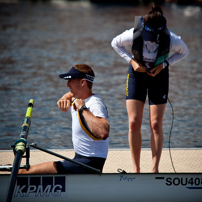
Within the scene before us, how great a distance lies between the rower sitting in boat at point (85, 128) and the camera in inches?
155

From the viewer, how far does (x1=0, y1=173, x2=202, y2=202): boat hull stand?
12.3ft

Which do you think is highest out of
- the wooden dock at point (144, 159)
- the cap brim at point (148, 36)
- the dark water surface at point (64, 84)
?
the cap brim at point (148, 36)

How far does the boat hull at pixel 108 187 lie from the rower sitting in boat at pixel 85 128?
0.26 metres

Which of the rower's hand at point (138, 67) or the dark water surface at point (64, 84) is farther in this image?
the dark water surface at point (64, 84)

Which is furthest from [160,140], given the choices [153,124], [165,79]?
[165,79]

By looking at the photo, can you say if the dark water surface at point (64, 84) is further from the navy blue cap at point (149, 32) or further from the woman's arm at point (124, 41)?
the navy blue cap at point (149, 32)

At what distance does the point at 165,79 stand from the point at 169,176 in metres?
1.69

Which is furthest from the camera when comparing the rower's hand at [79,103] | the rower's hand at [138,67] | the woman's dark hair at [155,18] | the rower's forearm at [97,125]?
the rower's hand at [138,67]

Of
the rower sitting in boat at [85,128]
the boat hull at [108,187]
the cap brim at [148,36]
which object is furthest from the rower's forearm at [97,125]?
the cap brim at [148,36]

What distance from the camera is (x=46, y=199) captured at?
376cm

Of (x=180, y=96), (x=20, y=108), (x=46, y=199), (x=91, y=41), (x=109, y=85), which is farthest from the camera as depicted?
(x=91, y=41)

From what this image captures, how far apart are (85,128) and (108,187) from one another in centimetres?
58

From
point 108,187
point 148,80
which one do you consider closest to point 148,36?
point 148,80

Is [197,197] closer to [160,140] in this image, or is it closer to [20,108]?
[160,140]
